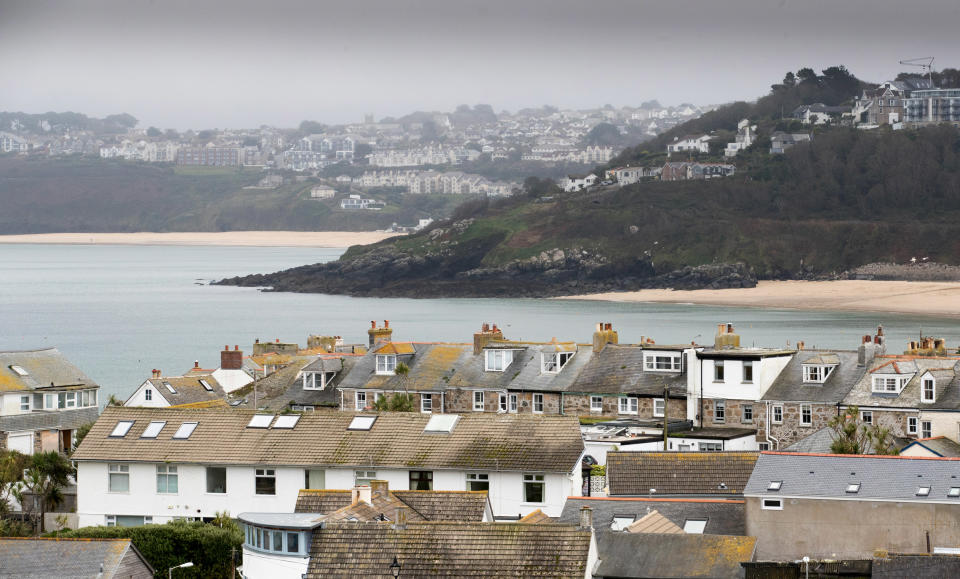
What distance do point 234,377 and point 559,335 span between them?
60881 millimetres

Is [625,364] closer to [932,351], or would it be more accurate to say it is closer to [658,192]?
[932,351]

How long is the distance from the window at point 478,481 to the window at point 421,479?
0.60m

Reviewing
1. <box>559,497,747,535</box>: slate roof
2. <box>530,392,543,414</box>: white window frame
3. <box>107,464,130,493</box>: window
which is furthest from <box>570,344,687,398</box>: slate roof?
<box>559,497,747,535</box>: slate roof

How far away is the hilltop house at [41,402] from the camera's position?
112ft

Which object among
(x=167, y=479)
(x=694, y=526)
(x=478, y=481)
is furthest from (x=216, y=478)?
(x=694, y=526)

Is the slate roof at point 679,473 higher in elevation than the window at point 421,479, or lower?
higher

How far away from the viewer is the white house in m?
23.8

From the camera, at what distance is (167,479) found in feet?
82.7

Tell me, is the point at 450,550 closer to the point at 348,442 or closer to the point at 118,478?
the point at 348,442

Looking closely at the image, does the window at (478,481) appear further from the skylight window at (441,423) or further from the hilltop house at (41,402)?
the hilltop house at (41,402)

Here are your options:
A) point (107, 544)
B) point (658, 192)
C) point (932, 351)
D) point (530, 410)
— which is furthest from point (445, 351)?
point (658, 192)

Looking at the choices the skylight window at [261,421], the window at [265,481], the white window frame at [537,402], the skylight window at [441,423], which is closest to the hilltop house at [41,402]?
the skylight window at [261,421]

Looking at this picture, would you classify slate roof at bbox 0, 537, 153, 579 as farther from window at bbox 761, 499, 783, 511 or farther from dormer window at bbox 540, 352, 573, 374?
dormer window at bbox 540, 352, 573, 374

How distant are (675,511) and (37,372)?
66.0 feet
